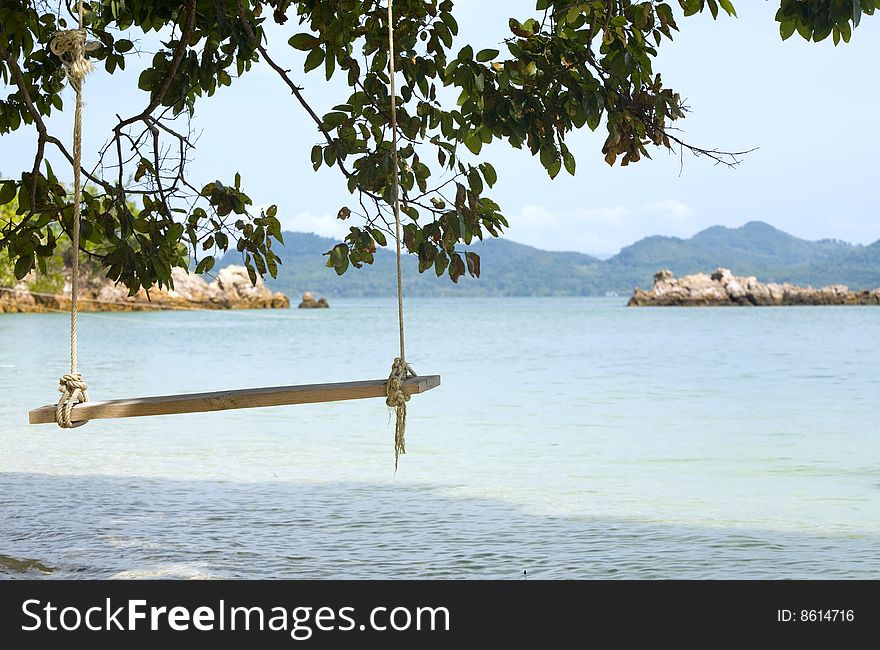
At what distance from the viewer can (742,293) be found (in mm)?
70000

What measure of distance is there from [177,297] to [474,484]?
5640cm

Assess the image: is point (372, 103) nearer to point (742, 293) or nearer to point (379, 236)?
point (379, 236)

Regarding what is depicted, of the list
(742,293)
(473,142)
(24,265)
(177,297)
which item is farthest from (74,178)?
(742,293)

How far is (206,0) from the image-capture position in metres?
4.64

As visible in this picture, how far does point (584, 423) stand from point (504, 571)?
7.39 meters

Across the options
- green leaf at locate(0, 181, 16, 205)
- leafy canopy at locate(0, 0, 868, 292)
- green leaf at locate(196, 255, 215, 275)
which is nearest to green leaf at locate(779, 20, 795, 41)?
leafy canopy at locate(0, 0, 868, 292)

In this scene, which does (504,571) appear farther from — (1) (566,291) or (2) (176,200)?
(1) (566,291)

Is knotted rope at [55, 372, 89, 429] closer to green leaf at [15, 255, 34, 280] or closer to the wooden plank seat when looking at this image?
the wooden plank seat

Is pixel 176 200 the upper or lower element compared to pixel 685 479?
upper

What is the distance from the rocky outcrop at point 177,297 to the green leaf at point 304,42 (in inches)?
1899

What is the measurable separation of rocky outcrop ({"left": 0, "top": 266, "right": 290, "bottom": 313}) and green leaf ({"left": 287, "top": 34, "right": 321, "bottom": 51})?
48247 mm

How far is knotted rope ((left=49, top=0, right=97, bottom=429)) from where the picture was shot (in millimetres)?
3590

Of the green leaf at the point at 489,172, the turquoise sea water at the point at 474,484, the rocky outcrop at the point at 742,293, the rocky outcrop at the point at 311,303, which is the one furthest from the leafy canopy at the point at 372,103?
the rocky outcrop at the point at 311,303
